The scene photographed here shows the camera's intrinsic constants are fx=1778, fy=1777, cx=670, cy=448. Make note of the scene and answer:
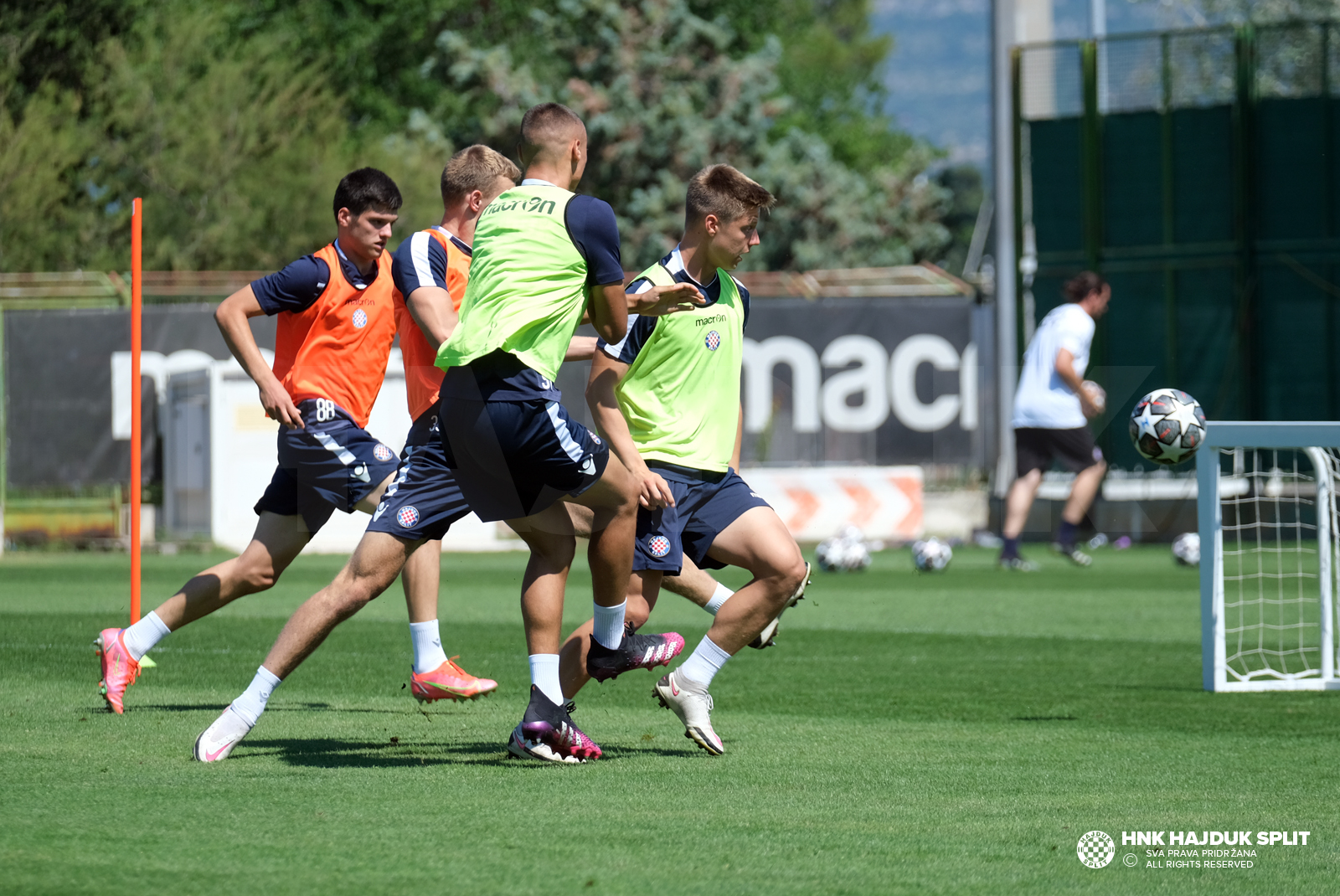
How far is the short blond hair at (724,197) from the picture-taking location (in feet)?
20.5

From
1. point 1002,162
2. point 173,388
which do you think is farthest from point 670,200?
point 173,388

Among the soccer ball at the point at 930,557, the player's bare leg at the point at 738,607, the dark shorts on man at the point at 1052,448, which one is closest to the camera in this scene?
the player's bare leg at the point at 738,607

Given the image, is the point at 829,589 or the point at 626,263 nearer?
the point at 829,589


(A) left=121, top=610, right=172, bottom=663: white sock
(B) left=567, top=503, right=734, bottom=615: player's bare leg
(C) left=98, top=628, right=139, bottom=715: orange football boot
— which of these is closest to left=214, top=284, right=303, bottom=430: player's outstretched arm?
(A) left=121, top=610, right=172, bottom=663: white sock

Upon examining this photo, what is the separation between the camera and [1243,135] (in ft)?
72.2

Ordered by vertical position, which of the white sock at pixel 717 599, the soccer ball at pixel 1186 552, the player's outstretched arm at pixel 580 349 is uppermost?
the player's outstretched arm at pixel 580 349

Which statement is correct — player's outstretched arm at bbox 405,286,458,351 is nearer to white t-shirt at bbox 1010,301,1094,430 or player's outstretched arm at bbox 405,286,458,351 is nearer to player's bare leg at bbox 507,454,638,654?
player's bare leg at bbox 507,454,638,654

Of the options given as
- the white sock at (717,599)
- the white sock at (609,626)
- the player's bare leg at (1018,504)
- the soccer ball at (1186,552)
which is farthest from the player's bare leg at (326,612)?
the soccer ball at (1186,552)

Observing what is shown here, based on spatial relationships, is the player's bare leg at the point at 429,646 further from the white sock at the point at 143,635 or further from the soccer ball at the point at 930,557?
the soccer ball at the point at 930,557

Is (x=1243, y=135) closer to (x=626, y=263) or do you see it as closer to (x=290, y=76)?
(x=626, y=263)

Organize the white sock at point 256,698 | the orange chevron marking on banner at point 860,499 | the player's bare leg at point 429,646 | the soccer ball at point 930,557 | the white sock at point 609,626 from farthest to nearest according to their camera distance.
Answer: the orange chevron marking on banner at point 860,499, the soccer ball at point 930,557, the player's bare leg at point 429,646, the white sock at point 609,626, the white sock at point 256,698

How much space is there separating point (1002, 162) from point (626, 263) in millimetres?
15507

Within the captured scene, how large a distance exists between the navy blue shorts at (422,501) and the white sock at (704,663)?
3.20 feet

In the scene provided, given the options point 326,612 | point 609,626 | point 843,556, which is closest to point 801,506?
point 843,556
